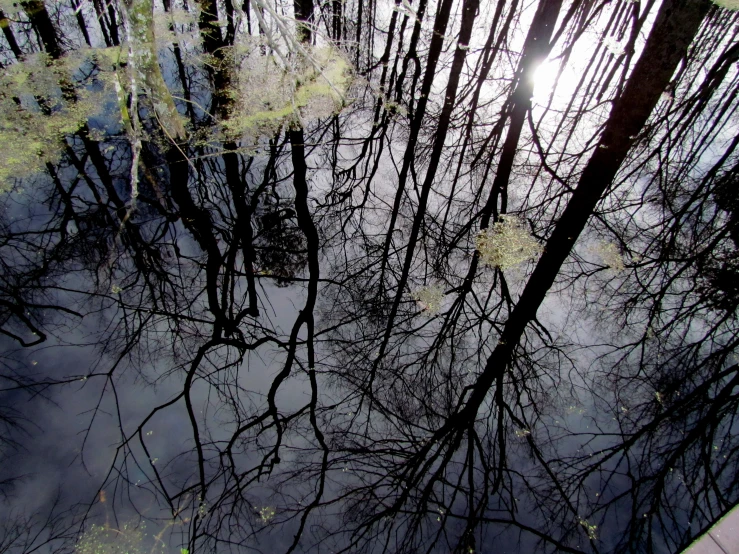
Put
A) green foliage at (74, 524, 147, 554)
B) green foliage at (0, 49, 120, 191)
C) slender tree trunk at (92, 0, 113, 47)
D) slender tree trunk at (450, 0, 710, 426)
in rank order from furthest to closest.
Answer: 1. slender tree trunk at (92, 0, 113, 47)
2. green foliage at (0, 49, 120, 191)
3. slender tree trunk at (450, 0, 710, 426)
4. green foliage at (74, 524, 147, 554)

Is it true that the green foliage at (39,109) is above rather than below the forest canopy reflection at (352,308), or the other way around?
above

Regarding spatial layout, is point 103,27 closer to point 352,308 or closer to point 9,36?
point 9,36

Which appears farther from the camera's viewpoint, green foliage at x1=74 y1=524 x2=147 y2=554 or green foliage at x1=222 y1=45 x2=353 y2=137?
green foliage at x1=222 y1=45 x2=353 y2=137

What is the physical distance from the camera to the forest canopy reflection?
5.08ft

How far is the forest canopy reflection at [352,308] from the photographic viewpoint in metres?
1.55

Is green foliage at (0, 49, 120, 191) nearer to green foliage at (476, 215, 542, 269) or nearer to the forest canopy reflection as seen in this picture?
the forest canopy reflection

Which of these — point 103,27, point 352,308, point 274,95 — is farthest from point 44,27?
point 352,308

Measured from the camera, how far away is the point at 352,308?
2.26 m

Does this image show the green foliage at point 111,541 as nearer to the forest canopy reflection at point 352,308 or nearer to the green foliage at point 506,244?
the forest canopy reflection at point 352,308

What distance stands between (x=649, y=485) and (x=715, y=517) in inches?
8.7

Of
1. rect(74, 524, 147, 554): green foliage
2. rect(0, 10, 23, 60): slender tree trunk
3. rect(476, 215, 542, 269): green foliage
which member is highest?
rect(0, 10, 23, 60): slender tree trunk

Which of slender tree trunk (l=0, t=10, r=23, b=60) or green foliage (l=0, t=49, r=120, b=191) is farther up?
slender tree trunk (l=0, t=10, r=23, b=60)

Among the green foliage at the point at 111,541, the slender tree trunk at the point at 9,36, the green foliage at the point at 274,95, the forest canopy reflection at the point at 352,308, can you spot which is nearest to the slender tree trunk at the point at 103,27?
the forest canopy reflection at the point at 352,308

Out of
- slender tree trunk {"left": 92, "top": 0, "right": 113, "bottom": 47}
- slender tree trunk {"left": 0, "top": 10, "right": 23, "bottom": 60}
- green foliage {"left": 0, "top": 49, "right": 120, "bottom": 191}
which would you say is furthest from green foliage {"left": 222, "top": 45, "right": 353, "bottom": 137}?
slender tree trunk {"left": 0, "top": 10, "right": 23, "bottom": 60}
